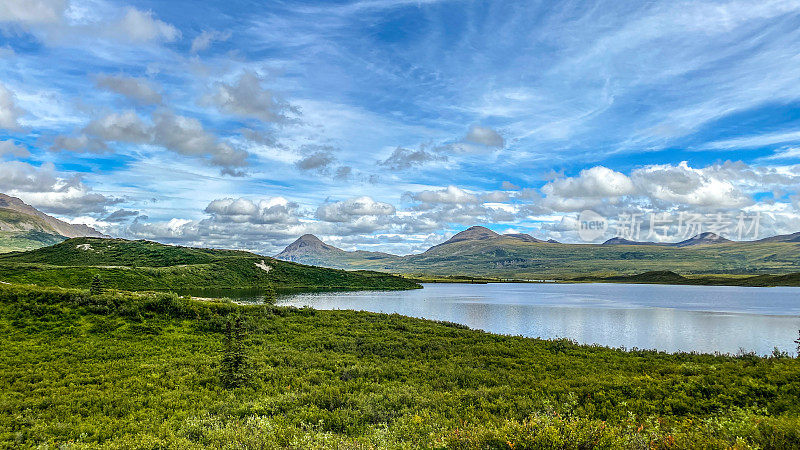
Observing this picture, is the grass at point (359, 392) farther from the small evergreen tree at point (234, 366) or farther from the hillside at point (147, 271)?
the hillside at point (147, 271)

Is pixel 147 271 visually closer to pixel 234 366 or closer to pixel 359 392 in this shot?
pixel 234 366

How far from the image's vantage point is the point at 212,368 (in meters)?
23.7

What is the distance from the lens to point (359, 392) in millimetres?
19312

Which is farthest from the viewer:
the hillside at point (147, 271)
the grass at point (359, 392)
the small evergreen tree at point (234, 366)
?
the hillside at point (147, 271)

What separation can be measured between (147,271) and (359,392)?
138 meters

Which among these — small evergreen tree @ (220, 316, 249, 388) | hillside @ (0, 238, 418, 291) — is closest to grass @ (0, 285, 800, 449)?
small evergreen tree @ (220, 316, 249, 388)

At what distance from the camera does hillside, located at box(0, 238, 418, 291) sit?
346 ft

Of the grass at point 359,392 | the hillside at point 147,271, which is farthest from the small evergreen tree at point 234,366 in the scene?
the hillside at point 147,271

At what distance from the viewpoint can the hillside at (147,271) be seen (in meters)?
105

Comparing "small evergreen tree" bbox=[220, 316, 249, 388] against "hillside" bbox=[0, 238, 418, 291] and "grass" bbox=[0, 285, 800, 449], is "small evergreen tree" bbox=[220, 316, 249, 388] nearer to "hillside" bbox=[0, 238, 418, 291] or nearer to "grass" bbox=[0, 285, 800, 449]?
"grass" bbox=[0, 285, 800, 449]

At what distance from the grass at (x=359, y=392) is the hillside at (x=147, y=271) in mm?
86256

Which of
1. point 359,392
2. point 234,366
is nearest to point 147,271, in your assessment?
point 234,366

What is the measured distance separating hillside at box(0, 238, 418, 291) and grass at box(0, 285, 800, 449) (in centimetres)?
8626

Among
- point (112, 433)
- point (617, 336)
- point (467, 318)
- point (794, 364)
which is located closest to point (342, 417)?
point (112, 433)
